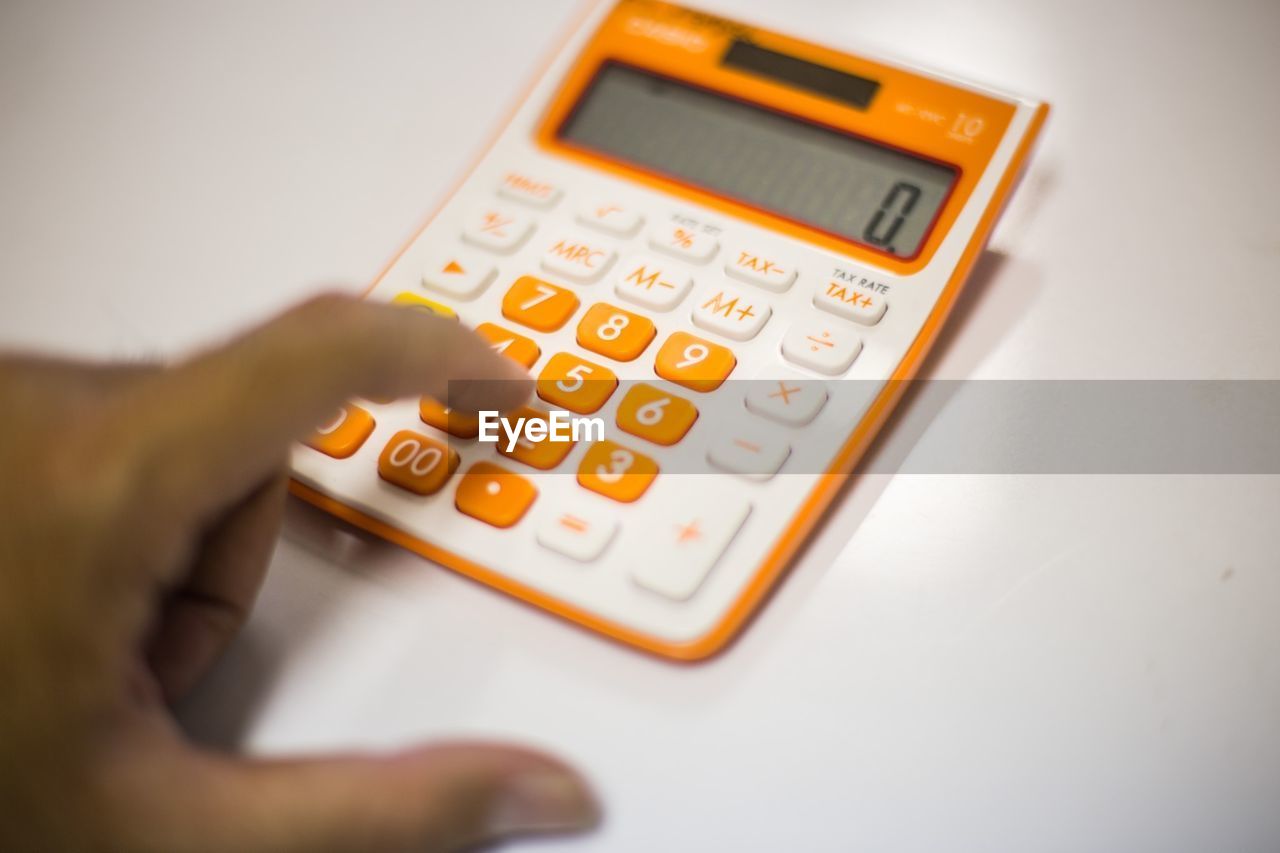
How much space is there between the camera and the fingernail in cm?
30

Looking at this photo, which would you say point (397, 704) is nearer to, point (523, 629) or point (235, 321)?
point (523, 629)

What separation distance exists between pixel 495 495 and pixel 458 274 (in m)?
0.10

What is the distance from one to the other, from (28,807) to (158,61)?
1.40 ft

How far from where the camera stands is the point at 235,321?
46 cm

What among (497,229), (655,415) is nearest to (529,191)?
(497,229)

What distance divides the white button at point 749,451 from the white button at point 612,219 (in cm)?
10

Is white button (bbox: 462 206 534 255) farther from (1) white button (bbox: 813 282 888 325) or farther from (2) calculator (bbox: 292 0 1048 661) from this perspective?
(1) white button (bbox: 813 282 888 325)

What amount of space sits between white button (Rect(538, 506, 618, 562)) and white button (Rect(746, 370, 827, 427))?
7 cm

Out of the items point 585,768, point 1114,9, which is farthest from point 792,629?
point 1114,9

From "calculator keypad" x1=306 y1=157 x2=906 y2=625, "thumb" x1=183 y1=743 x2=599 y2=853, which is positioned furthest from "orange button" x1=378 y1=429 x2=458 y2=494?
"thumb" x1=183 y1=743 x2=599 y2=853

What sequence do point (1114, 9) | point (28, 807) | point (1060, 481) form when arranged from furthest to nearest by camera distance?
point (1114, 9), point (1060, 481), point (28, 807)
